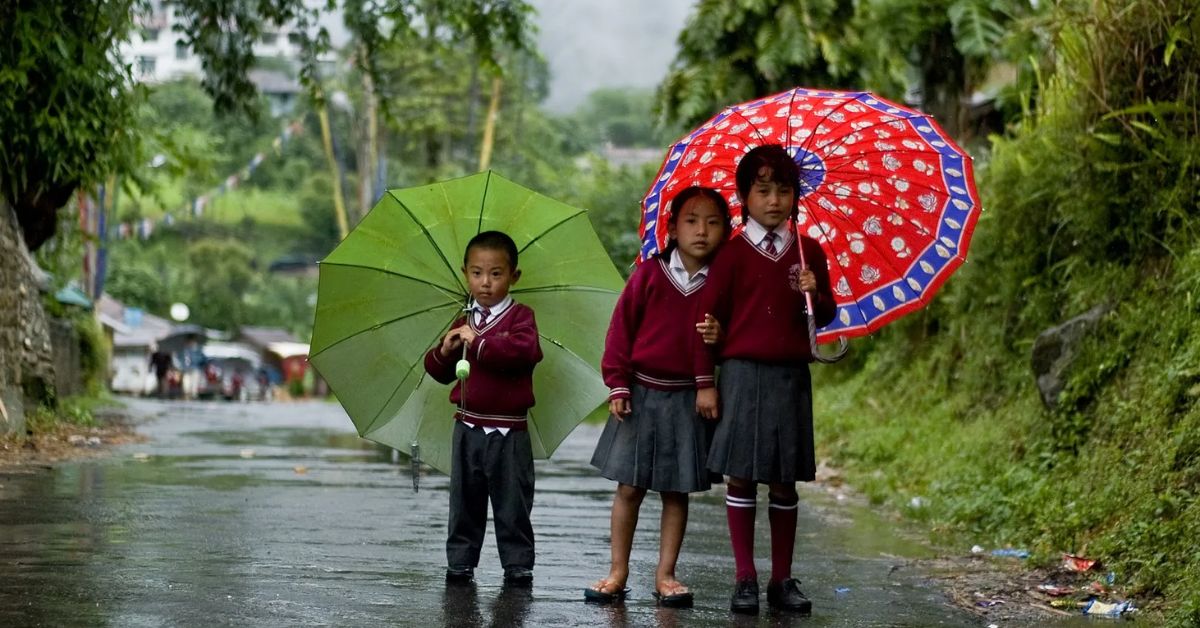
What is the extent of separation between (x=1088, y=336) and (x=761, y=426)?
428cm

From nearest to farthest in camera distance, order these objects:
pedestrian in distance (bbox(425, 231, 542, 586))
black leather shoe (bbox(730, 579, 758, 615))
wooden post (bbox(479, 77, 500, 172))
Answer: black leather shoe (bbox(730, 579, 758, 615)) < pedestrian in distance (bbox(425, 231, 542, 586)) < wooden post (bbox(479, 77, 500, 172))

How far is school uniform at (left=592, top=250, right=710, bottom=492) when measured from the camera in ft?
22.4

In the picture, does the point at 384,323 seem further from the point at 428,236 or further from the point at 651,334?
the point at 651,334

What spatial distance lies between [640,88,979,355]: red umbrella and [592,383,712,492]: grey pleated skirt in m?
0.68

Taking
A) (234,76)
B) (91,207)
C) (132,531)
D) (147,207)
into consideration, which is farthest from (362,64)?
(147,207)

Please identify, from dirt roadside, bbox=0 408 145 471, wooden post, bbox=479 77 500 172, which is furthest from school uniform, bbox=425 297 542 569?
wooden post, bbox=479 77 500 172

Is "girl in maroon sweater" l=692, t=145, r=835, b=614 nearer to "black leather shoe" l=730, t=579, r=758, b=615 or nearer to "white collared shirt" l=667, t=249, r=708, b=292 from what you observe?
"black leather shoe" l=730, t=579, r=758, b=615

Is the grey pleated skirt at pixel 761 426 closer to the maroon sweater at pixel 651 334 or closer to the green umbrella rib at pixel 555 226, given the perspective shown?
the maroon sweater at pixel 651 334

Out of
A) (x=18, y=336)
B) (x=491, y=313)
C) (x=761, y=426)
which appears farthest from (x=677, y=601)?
(x=18, y=336)

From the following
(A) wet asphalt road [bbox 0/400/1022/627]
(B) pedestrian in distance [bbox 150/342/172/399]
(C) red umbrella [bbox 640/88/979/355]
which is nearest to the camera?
(A) wet asphalt road [bbox 0/400/1022/627]

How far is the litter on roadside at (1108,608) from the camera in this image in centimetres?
684

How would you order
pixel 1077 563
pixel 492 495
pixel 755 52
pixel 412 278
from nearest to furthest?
pixel 492 495, pixel 412 278, pixel 1077 563, pixel 755 52

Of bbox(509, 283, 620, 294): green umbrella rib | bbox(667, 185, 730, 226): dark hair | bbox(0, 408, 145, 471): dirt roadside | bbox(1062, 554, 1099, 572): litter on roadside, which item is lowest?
bbox(1062, 554, 1099, 572): litter on roadside

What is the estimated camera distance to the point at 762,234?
22.6ft
